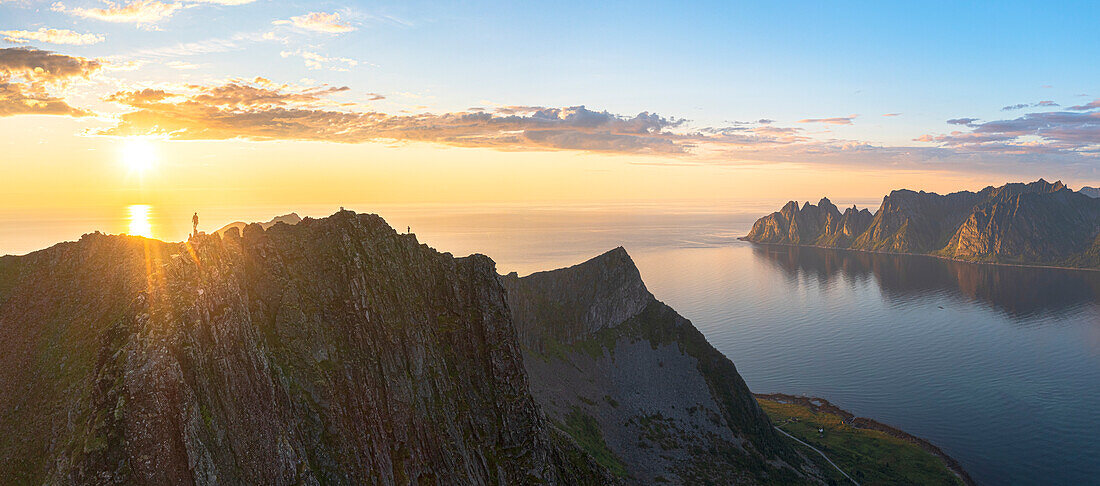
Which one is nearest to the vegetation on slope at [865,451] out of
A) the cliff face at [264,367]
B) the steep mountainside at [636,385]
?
the steep mountainside at [636,385]

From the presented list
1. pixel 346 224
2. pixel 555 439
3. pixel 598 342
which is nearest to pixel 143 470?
pixel 346 224

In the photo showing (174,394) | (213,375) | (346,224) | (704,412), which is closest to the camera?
(174,394)

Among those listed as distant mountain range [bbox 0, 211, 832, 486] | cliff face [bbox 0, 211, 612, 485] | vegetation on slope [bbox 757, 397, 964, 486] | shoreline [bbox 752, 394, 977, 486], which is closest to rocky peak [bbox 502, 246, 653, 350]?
shoreline [bbox 752, 394, 977, 486]

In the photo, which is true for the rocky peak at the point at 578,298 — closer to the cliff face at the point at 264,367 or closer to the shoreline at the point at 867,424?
the shoreline at the point at 867,424

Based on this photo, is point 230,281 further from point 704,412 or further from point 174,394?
point 704,412

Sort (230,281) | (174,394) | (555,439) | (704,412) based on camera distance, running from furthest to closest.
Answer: (704,412) → (555,439) → (230,281) → (174,394)

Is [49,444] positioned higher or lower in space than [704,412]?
higher
